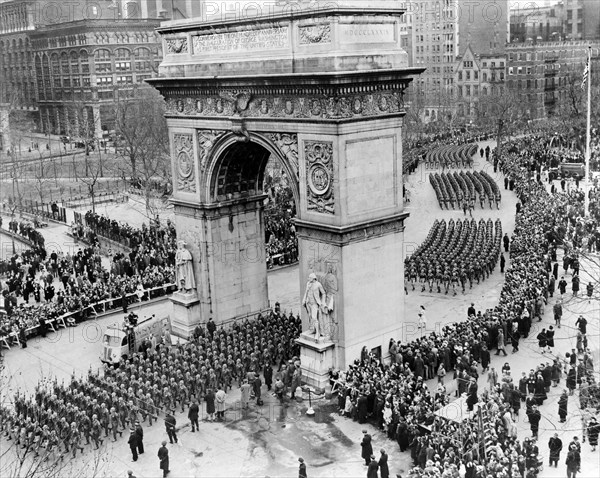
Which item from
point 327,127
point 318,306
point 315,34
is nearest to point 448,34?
point 315,34

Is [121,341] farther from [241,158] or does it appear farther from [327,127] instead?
[327,127]

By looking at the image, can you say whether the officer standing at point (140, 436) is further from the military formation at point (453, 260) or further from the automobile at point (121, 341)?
the military formation at point (453, 260)

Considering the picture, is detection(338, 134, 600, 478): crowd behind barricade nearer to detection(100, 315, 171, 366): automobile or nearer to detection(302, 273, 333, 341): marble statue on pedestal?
detection(302, 273, 333, 341): marble statue on pedestal

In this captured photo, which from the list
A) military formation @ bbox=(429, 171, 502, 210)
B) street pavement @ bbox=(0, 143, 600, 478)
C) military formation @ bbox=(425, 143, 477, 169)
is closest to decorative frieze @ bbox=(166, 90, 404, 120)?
street pavement @ bbox=(0, 143, 600, 478)

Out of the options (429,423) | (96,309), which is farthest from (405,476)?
(96,309)

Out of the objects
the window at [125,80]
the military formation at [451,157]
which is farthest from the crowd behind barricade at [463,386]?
the window at [125,80]
